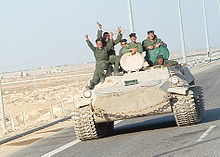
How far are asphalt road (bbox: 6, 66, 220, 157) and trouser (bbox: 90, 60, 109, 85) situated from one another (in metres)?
1.37

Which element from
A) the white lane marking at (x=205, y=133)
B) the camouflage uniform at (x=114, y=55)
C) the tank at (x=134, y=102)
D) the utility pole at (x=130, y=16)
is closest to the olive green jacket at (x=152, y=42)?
the camouflage uniform at (x=114, y=55)

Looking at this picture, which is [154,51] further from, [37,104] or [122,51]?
[37,104]

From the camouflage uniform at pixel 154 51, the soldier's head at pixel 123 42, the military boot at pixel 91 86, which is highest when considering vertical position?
the soldier's head at pixel 123 42

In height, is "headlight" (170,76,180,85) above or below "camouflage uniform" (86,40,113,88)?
below

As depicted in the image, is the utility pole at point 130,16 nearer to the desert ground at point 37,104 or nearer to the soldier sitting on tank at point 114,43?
the desert ground at point 37,104

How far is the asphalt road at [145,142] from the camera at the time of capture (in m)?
10.8

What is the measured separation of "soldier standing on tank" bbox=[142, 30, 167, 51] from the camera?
1541cm

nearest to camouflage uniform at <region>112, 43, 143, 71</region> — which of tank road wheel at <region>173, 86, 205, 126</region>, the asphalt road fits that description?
the asphalt road

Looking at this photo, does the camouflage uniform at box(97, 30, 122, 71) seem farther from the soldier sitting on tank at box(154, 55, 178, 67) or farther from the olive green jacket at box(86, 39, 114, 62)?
the soldier sitting on tank at box(154, 55, 178, 67)

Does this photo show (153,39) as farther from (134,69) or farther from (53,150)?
(53,150)

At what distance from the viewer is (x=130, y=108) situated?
550 inches

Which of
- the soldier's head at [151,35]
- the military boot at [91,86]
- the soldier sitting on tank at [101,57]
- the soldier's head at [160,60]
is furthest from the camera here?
the soldier's head at [151,35]

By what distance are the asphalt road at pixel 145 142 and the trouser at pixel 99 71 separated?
4.51 ft

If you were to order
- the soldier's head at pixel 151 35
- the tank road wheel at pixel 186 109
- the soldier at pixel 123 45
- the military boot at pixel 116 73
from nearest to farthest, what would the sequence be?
the tank road wheel at pixel 186 109 < the military boot at pixel 116 73 < the soldier's head at pixel 151 35 < the soldier at pixel 123 45
